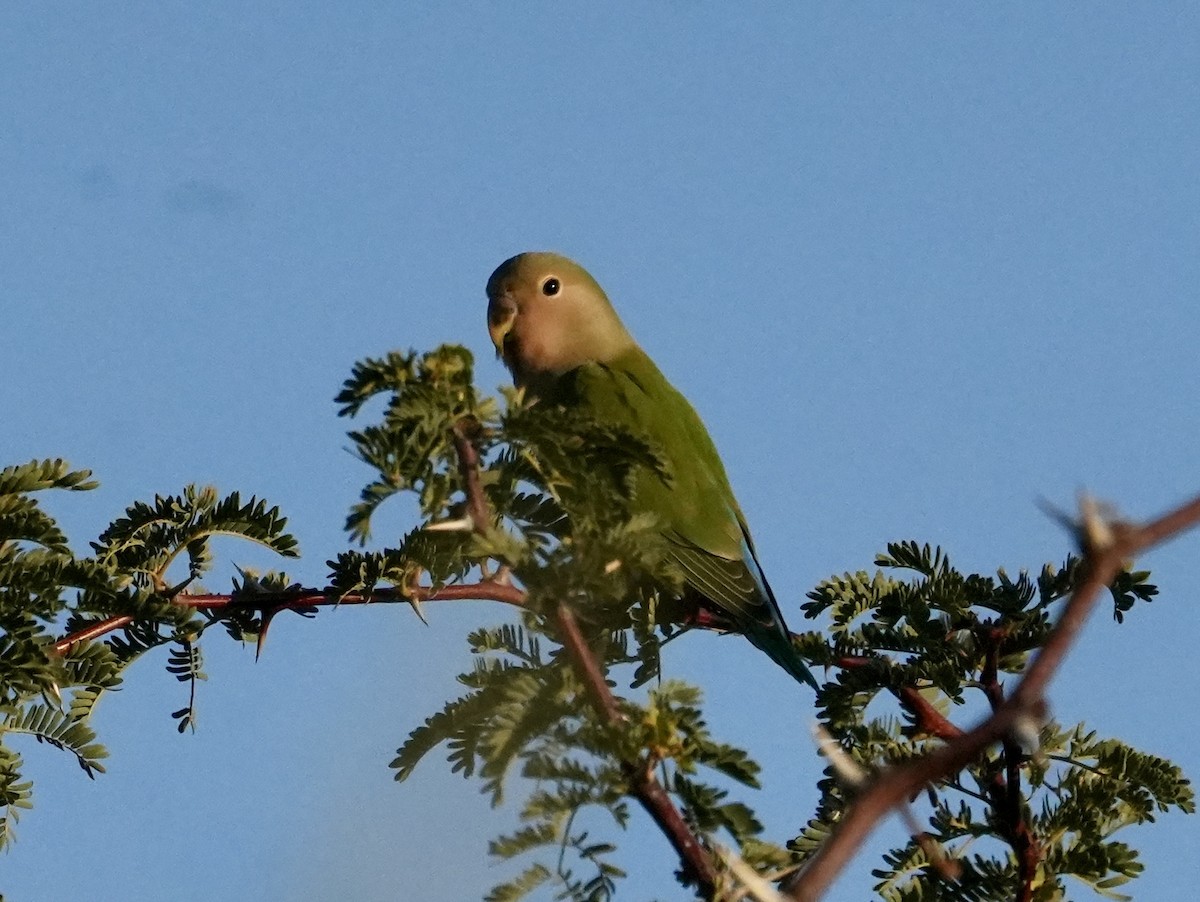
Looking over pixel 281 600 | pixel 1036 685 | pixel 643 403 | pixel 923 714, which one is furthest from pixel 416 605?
pixel 643 403

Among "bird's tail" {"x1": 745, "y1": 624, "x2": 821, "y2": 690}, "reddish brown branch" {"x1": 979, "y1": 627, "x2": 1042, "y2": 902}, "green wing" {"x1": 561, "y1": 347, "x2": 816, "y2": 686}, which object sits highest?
"green wing" {"x1": 561, "y1": 347, "x2": 816, "y2": 686}

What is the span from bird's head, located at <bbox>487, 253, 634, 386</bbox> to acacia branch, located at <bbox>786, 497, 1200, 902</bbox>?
19.7 feet

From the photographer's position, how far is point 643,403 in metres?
6.23

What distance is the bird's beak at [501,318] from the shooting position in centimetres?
708

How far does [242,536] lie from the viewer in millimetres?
3508

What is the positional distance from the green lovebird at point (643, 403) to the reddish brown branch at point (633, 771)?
6.64 feet

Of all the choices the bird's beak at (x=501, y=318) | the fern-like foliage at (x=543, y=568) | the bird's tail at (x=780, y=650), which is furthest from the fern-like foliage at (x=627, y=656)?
the bird's beak at (x=501, y=318)

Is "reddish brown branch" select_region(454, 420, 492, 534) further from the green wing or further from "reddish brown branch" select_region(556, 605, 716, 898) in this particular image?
the green wing

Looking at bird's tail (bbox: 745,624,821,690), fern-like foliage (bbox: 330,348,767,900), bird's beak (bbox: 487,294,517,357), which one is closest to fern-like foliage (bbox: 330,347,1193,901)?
fern-like foliage (bbox: 330,348,767,900)

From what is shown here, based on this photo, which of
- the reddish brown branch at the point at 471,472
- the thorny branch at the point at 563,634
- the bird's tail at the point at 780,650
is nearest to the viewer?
the thorny branch at the point at 563,634

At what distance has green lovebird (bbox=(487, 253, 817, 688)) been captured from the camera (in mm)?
5457

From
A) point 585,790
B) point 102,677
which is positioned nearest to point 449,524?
point 585,790

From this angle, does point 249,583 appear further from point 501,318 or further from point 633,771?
point 501,318

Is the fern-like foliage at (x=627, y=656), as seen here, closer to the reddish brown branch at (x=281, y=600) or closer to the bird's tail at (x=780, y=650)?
the reddish brown branch at (x=281, y=600)
